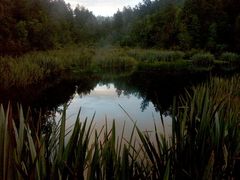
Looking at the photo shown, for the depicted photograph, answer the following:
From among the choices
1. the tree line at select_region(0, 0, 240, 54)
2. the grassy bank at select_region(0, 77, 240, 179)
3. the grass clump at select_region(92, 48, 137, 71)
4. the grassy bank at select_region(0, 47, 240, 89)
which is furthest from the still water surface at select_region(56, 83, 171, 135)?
the grass clump at select_region(92, 48, 137, 71)

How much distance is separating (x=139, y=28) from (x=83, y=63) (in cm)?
2962

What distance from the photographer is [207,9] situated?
3953 cm

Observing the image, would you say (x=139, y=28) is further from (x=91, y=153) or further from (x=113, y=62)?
(x=91, y=153)

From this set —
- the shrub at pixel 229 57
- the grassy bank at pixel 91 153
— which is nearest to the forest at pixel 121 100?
the grassy bank at pixel 91 153

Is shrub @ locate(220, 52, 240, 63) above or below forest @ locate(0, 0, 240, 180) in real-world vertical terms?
below

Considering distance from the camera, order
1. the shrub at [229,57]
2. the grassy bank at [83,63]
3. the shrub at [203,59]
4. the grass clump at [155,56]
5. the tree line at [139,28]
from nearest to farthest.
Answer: the grassy bank at [83,63] < the tree line at [139,28] < the grass clump at [155,56] < the shrub at [203,59] < the shrub at [229,57]

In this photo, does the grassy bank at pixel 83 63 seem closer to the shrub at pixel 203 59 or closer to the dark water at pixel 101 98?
the shrub at pixel 203 59

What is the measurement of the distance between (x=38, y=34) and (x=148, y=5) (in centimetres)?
5903

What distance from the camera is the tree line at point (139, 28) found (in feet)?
61.0

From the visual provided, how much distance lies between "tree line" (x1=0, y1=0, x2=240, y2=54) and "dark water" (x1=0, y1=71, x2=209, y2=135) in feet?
15.9

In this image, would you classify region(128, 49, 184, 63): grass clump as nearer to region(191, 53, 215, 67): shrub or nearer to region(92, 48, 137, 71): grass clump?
region(191, 53, 215, 67): shrub

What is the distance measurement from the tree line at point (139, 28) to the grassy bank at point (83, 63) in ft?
5.07

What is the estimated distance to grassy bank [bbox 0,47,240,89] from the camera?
10734mm

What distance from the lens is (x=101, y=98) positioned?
1125 centimetres
